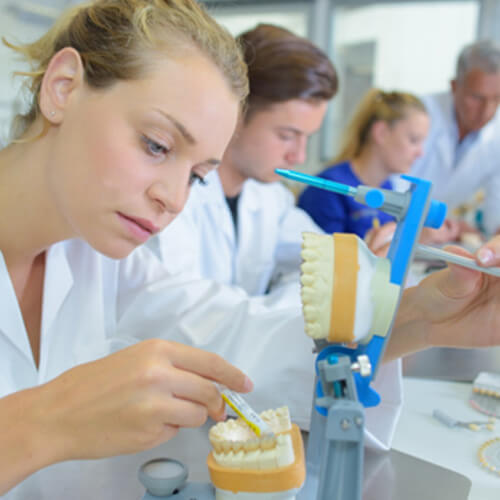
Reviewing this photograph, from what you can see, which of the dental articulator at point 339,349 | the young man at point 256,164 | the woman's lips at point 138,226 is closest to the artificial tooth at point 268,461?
the dental articulator at point 339,349

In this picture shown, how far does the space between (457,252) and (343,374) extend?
33cm

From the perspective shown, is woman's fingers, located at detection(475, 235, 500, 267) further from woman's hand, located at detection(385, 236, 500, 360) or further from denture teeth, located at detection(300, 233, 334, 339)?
denture teeth, located at detection(300, 233, 334, 339)

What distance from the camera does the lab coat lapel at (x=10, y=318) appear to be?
0.83 m

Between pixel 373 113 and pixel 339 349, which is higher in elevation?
pixel 373 113

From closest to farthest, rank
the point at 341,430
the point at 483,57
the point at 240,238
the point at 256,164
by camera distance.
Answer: the point at 341,430 < the point at 256,164 < the point at 240,238 < the point at 483,57

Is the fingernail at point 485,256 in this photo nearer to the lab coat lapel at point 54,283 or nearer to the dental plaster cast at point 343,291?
the dental plaster cast at point 343,291

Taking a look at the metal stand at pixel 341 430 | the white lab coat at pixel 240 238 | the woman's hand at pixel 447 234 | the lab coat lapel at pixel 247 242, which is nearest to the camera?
the metal stand at pixel 341 430

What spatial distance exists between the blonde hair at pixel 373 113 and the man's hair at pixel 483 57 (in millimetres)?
448

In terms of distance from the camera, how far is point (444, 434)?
829mm

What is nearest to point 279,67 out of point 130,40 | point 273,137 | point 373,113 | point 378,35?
point 273,137

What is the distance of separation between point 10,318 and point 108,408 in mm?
372

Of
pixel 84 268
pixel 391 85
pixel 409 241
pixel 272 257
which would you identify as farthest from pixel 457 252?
pixel 391 85

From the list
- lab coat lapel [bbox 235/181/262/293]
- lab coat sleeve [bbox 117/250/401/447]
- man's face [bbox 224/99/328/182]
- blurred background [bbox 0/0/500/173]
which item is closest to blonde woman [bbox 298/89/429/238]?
lab coat lapel [bbox 235/181/262/293]

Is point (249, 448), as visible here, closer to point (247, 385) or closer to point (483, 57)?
point (247, 385)
